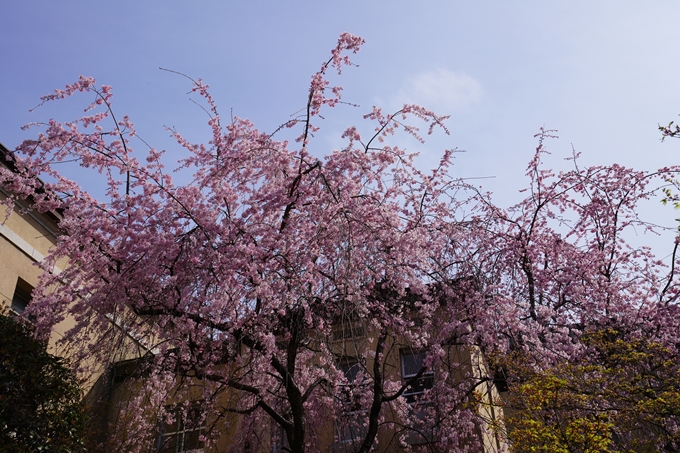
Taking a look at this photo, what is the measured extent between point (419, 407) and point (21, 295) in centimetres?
882

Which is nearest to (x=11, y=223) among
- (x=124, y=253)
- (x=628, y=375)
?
(x=124, y=253)

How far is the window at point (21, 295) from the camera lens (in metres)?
11.8

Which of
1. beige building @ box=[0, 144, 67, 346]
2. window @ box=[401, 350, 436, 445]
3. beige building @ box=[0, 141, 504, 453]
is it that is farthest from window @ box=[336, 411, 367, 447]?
beige building @ box=[0, 144, 67, 346]

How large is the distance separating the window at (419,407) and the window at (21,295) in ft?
27.0

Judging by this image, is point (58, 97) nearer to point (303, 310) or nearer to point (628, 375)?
point (303, 310)

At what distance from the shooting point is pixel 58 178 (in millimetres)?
9445

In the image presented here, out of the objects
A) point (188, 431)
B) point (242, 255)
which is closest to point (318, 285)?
point (242, 255)

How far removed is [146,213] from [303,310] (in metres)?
2.87

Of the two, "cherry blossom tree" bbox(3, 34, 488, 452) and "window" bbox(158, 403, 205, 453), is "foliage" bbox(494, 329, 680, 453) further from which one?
"window" bbox(158, 403, 205, 453)

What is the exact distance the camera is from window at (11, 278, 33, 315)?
38.7 ft

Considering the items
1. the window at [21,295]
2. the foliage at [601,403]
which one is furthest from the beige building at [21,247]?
the foliage at [601,403]

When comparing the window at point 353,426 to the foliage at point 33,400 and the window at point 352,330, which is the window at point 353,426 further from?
the foliage at point 33,400

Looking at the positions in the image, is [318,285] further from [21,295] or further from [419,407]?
[21,295]

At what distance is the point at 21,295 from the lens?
12.0m
